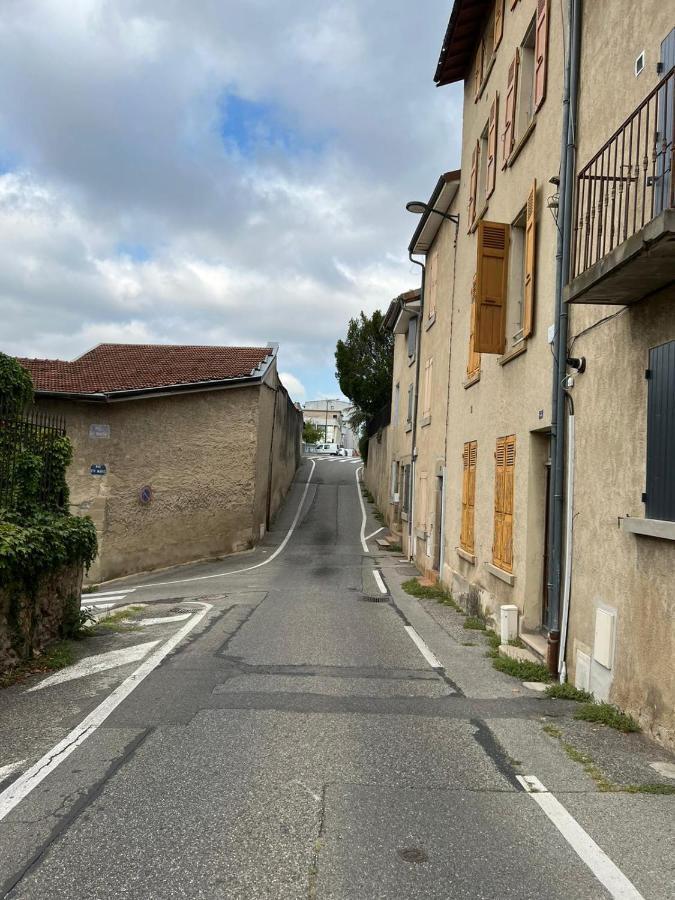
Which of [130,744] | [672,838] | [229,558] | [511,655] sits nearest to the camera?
→ [672,838]

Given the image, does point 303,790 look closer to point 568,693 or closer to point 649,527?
point 649,527

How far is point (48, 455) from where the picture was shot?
950 centimetres

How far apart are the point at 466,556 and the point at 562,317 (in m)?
5.67

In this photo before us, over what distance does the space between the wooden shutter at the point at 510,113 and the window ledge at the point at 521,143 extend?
0.84ft

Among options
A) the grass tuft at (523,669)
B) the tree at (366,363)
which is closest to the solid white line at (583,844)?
the grass tuft at (523,669)

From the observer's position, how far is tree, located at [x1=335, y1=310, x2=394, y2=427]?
48.5m

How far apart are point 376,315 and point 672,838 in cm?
4723

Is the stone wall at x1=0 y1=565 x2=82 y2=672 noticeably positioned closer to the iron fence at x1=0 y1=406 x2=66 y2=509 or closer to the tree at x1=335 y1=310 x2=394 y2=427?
the iron fence at x1=0 y1=406 x2=66 y2=509

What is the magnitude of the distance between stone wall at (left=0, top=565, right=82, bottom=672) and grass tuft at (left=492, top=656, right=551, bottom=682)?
524 cm

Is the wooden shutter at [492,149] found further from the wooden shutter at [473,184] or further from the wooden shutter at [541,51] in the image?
the wooden shutter at [541,51]

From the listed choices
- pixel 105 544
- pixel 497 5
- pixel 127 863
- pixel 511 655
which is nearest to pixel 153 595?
pixel 105 544

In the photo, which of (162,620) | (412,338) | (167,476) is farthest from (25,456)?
(412,338)

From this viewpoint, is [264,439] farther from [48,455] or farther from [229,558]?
[48,455]

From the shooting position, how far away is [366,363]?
161 ft
